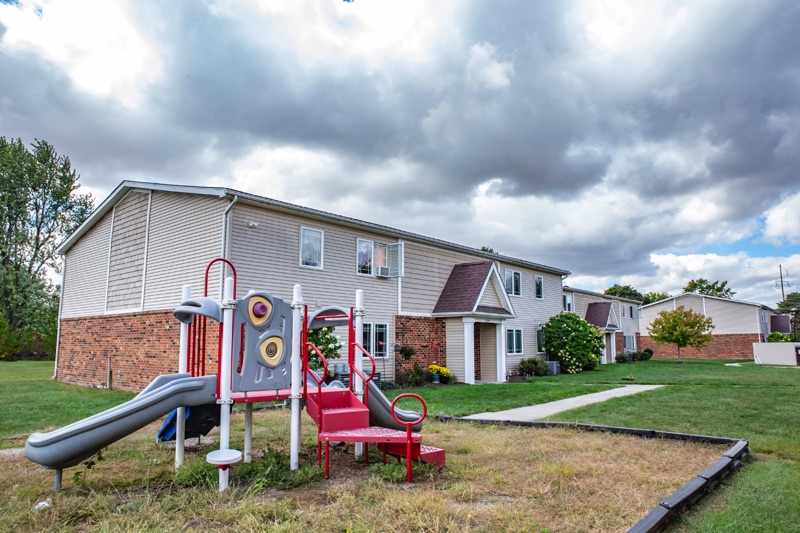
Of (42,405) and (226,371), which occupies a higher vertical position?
(226,371)

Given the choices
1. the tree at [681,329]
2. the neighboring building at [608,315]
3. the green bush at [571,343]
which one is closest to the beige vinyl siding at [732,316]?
the neighboring building at [608,315]

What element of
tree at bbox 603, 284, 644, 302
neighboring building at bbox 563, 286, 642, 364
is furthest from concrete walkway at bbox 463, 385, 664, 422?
tree at bbox 603, 284, 644, 302

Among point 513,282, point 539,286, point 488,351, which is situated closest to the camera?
point 488,351

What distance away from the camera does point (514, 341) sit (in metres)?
24.1

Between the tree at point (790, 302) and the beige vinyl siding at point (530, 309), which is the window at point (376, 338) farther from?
the tree at point (790, 302)

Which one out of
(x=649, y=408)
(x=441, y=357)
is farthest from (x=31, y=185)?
(x=649, y=408)

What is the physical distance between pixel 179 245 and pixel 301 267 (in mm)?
3546

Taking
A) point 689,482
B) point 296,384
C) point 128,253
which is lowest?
point 689,482

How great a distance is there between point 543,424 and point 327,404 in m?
4.39

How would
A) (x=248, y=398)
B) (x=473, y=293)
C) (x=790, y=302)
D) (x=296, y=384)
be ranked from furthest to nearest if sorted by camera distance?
(x=790, y=302) → (x=473, y=293) → (x=296, y=384) → (x=248, y=398)

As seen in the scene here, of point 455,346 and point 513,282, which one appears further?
point 513,282

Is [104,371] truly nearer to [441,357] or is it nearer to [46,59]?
[46,59]

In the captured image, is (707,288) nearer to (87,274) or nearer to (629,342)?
(629,342)

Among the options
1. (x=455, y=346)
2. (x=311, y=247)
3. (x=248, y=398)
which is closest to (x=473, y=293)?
(x=455, y=346)
